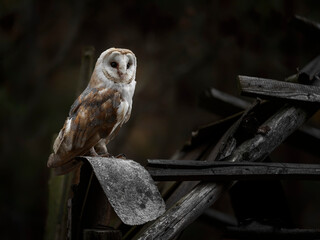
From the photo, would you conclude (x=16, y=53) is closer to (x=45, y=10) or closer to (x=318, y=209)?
(x=45, y=10)

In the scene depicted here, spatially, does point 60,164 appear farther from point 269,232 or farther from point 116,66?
point 269,232

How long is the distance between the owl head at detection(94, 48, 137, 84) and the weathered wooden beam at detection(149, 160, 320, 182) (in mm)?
558

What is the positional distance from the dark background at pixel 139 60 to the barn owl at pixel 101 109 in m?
5.41

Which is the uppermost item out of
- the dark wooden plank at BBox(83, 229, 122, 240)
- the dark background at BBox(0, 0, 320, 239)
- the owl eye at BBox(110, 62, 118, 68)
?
the owl eye at BBox(110, 62, 118, 68)

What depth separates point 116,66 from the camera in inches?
108

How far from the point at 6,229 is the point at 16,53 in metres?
2.94

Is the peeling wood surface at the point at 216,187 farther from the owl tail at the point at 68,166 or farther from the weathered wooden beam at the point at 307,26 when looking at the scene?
the weathered wooden beam at the point at 307,26

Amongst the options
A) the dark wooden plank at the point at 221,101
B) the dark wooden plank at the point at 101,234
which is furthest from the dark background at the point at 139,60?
the dark wooden plank at the point at 101,234

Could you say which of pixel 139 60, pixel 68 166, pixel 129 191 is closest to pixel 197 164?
pixel 129 191

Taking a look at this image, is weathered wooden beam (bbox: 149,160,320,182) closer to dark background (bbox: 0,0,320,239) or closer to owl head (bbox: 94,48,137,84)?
owl head (bbox: 94,48,137,84)

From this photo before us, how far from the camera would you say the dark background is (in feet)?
27.5

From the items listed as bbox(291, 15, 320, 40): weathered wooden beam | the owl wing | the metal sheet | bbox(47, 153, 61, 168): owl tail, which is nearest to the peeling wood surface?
the metal sheet

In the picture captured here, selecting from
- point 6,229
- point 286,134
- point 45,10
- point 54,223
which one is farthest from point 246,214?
point 45,10

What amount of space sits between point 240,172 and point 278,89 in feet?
1.81
